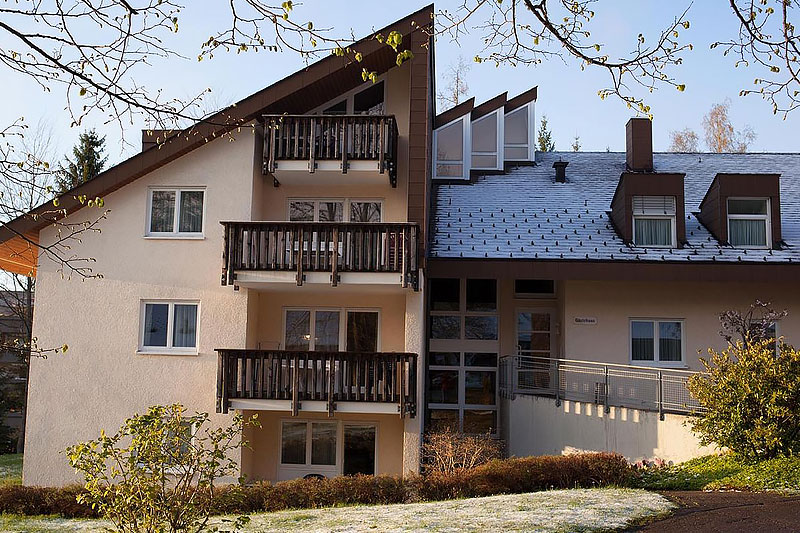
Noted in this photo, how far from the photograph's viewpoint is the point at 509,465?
13625 millimetres

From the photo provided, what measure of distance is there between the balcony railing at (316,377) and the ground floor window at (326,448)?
6.34ft

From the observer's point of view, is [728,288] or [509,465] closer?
[509,465]

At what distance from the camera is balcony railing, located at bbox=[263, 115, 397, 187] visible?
1759 centimetres

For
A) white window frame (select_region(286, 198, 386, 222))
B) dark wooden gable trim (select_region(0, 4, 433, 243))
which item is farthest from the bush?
white window frame (select_region(286, 198, 386, 222))

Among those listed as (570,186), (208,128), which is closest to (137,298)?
(208,128)

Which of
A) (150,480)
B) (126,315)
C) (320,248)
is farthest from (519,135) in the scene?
(150,480)

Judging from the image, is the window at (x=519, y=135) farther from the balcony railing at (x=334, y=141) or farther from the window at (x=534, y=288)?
the balcony railing at (x=334, y=141)

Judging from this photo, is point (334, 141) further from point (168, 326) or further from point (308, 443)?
point (308, 443)

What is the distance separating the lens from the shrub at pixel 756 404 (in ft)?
42.9

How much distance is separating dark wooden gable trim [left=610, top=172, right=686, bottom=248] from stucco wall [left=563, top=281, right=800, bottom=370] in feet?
3.91

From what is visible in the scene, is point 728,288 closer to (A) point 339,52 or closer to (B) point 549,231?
(B) point 549,231

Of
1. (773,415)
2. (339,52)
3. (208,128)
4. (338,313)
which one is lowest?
(773,415)

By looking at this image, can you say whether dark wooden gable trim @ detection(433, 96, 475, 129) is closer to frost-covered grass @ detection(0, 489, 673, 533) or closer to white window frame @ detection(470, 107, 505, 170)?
white window frame @ detection(470, 107, 505, 170)

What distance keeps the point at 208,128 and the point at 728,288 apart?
12.2 meters
